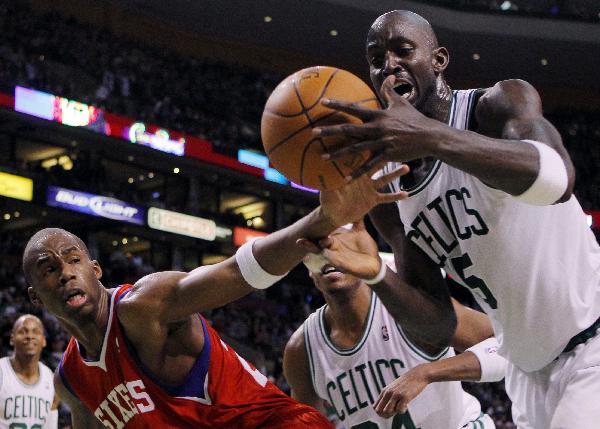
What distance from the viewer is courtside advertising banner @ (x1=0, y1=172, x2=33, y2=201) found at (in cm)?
1942

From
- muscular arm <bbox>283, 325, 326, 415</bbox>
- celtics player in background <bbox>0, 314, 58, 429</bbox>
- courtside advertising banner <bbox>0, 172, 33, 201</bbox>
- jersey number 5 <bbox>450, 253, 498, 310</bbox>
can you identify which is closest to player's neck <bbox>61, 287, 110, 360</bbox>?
muscular arm <bbox>283, 325, 326, 415</bbox>

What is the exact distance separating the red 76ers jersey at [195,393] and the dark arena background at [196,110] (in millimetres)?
12772

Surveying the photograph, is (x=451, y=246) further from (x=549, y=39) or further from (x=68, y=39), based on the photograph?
(x=549, y=39)

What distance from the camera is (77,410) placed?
15.1ft

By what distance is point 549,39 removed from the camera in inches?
1073

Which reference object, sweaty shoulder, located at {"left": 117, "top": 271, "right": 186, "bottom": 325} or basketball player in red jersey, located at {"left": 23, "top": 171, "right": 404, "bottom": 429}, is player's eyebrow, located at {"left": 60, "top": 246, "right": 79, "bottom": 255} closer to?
basketball player in red jersey, located at {"left": 23, "top": 171, "right": 404, "bottom": 429}

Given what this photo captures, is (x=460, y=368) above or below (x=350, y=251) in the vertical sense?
below

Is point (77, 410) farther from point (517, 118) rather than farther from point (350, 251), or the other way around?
point (517, 118)

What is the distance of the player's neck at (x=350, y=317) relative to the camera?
4.86 metres

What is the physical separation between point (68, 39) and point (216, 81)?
452cm

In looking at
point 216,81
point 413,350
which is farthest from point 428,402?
point 216,81

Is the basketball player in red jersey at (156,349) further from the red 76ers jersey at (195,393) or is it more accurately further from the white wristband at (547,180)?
the white wristband at (547,180)

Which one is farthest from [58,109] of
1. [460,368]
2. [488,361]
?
[460,368]

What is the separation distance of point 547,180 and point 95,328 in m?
2.33
